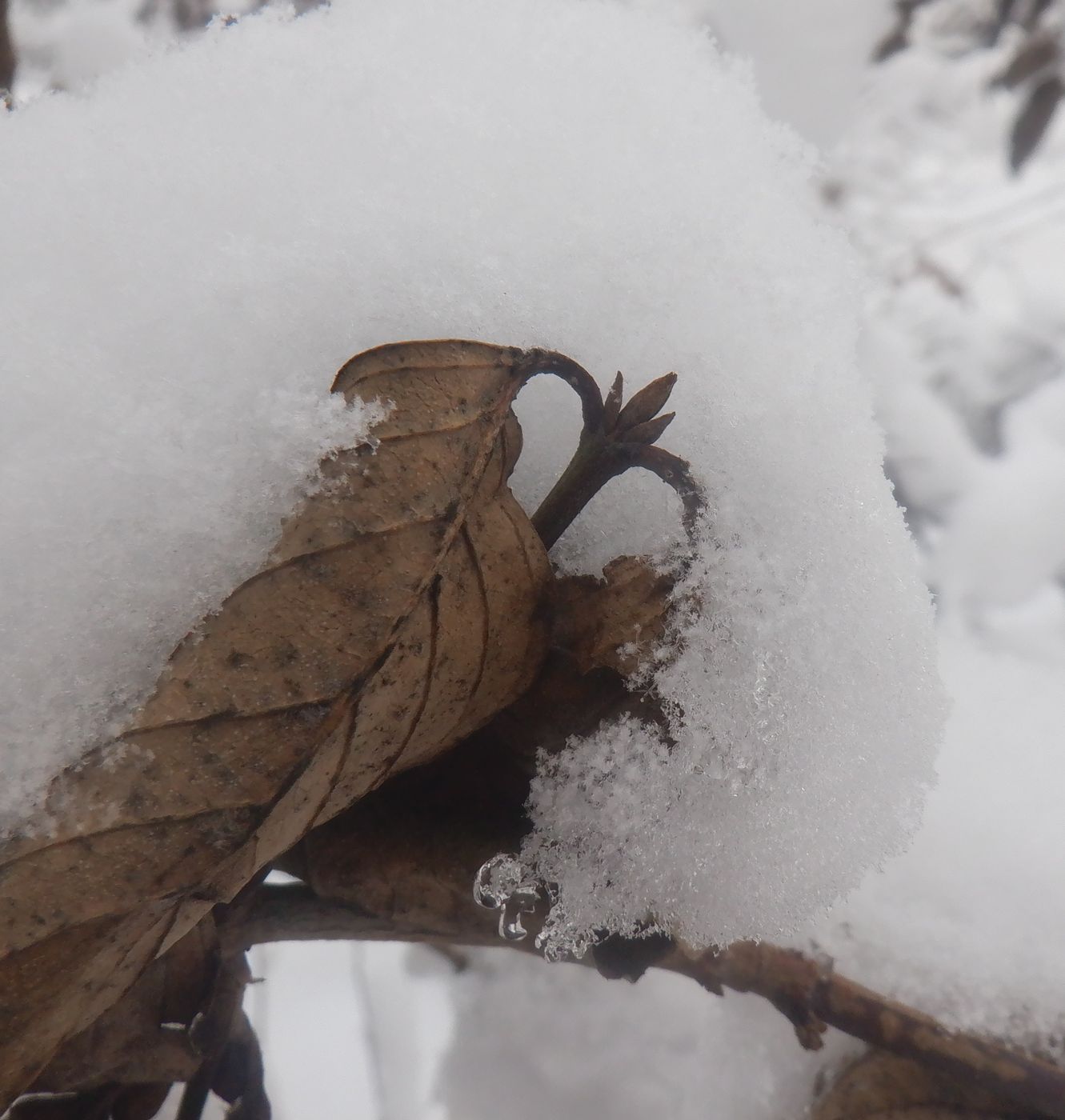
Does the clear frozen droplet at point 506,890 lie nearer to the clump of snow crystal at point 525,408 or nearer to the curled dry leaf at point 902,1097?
the clump of snow crystal at point 525,408

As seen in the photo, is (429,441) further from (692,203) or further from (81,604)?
(692,203)

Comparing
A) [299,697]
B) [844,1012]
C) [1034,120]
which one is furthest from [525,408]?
[1034,120]

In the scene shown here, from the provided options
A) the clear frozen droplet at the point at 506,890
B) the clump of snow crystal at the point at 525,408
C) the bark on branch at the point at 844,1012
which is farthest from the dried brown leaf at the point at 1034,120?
the clear frozen droplet at the point at 506,890

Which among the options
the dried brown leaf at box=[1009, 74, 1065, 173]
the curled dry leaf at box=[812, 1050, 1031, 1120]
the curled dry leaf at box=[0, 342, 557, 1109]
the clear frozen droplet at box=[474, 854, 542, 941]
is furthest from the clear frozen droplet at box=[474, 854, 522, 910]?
the dried brown leaf at box=[1009, 74, 1065, 173]

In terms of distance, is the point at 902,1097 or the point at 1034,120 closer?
the point at 902,1097

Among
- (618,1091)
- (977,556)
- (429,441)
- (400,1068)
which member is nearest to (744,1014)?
(618,1091)

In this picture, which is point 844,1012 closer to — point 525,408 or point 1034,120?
point 525,408
